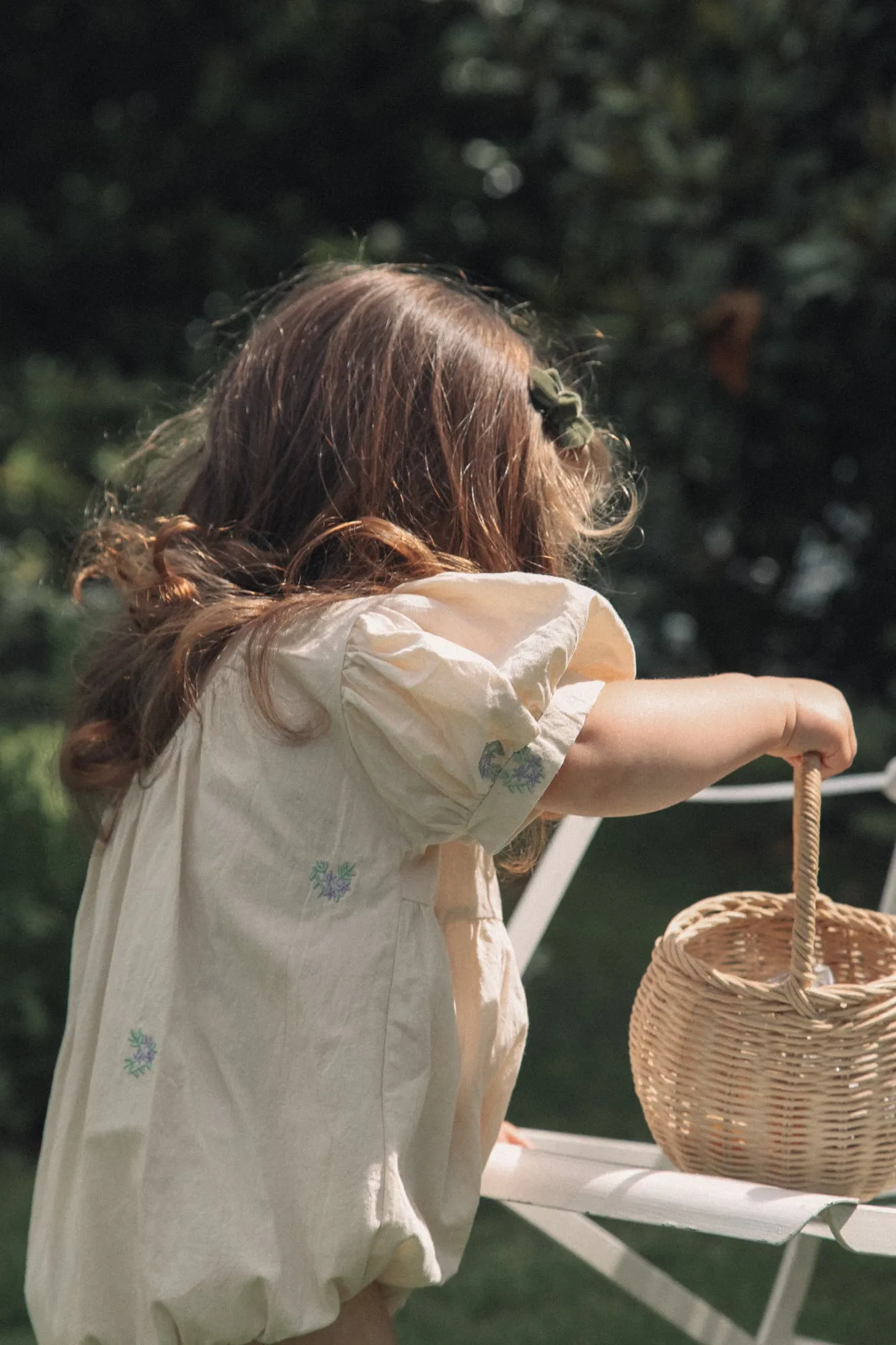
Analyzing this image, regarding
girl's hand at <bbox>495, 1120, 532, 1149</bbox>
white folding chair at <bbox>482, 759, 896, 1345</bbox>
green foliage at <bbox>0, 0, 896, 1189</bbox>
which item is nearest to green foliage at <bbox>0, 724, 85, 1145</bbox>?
Result: green foliage at <bbox>0, 0, 896, 1189</bbox>

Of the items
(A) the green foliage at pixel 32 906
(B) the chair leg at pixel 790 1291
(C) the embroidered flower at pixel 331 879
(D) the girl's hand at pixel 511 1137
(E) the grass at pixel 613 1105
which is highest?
(C) the embroidered flower at pixel 331 879

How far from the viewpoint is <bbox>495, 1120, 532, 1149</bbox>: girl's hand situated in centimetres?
153

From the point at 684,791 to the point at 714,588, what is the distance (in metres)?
2.92

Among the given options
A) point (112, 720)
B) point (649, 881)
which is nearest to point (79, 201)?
point (649, 881)

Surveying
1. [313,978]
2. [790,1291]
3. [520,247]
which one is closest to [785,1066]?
[313,978]

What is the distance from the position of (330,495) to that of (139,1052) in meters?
0.52

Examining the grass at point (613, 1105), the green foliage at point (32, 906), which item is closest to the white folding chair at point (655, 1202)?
the grass at point (613, 1105)

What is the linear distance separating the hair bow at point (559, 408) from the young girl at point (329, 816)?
1 cm

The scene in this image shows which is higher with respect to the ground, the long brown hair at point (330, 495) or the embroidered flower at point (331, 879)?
the long brown hair at point (330, 495)

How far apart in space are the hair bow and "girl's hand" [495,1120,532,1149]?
70cm

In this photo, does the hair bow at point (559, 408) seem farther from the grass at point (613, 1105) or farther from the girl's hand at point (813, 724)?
the grass at point (613, 1105)

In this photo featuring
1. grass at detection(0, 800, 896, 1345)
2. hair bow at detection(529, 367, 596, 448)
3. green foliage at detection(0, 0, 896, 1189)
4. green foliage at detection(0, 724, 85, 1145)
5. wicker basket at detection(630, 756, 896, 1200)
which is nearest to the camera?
wicker basket at detection(630, 756, 896, 1200)

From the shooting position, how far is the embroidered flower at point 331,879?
123 centimetres

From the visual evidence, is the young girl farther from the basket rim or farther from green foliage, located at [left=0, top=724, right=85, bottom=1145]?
green foliage, located at [left=0, top=724, right=85, bottom=1145]
